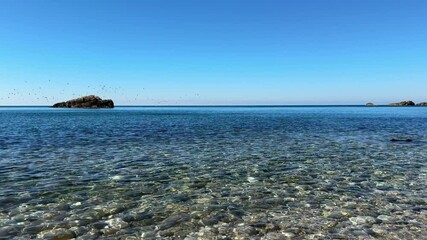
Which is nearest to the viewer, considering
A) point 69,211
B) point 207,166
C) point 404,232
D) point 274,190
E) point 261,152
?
point 404,232

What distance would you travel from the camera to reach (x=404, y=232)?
9.53 m

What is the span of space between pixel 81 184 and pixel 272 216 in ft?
31.3

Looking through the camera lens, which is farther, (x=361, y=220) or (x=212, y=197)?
(x=212, y=197)

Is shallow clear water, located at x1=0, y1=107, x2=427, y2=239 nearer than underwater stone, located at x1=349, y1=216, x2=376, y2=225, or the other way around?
shallow clear water, located at x1=0, y1=107, x2=427, y2=239

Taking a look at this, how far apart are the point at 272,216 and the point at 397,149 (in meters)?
21.7

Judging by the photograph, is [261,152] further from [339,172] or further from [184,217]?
[184,217]

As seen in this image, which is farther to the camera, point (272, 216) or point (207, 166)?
point (207, 166)

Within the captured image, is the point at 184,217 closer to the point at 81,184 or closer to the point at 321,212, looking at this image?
the point at 321,212

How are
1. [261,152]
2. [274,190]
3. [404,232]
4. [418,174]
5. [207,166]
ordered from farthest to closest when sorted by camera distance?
[261,152]
[207,166]
[418,174]
[274,190]
[404,232]

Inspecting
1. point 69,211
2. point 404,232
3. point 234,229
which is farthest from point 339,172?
point 69,211

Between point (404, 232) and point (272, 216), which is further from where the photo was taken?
point (272, 216)

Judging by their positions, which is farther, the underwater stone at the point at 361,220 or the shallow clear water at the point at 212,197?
the underwater stone at the point at 361,220

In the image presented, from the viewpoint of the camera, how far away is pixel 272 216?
11008 millimetres

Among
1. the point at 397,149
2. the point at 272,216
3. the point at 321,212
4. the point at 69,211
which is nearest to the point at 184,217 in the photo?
the point at 272,216
